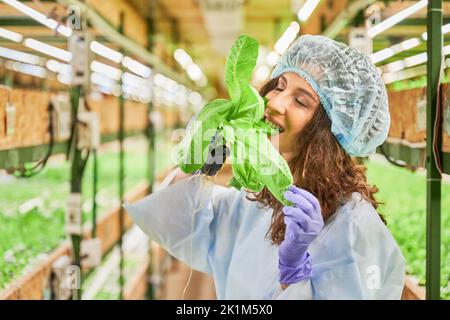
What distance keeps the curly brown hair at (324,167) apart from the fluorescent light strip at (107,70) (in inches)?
61.1

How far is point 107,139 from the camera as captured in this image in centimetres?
390

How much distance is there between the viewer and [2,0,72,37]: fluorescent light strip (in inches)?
81.7

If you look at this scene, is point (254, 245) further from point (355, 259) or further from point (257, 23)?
point (257, 23)

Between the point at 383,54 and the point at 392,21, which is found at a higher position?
the point at 392,21

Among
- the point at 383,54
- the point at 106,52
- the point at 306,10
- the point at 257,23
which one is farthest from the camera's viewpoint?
the point at 257,23

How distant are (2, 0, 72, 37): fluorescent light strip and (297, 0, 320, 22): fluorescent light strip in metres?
1.03

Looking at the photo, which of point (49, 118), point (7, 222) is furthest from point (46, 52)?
point (7, 222)

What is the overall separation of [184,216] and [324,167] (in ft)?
1.69

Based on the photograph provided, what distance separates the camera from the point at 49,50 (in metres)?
2.43

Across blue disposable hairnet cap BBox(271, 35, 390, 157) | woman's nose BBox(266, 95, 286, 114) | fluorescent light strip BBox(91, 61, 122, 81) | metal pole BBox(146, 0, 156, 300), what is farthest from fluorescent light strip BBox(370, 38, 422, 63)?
metal pole BBox(146, 0, 156, 300)

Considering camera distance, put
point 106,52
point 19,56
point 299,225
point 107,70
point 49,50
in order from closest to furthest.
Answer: point 299,225 → point 19,56 → point 49,50 → point 106,52 → point 107,70

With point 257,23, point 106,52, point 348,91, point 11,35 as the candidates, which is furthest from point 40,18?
point 257,23

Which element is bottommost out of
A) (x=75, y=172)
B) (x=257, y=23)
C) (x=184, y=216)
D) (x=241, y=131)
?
(x=184, y=216)
